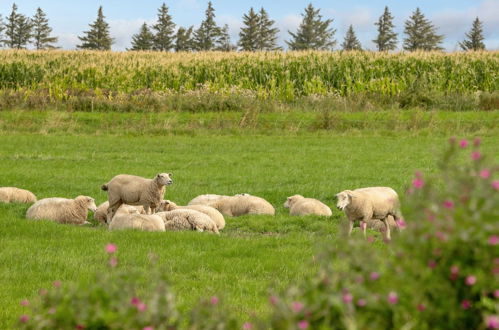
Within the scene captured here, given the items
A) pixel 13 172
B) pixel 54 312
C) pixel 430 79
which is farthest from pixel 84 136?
pixel 54 312

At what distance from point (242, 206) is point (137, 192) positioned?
6.84 feet

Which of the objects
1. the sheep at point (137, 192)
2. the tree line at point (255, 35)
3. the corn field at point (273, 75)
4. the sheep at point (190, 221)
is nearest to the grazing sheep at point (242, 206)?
the sheep at point (137, 192)

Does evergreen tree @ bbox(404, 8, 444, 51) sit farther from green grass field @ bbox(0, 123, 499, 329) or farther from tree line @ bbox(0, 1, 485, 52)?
green grass field @ bbox(0, 123, 499, 329)

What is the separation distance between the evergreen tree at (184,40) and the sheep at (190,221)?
79.0m

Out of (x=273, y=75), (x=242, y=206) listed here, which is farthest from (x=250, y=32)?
(x=242, y=206)

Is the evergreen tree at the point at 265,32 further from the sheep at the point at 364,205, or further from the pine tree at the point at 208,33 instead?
the sheep at the point at 364,205

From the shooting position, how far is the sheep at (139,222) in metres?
11.2

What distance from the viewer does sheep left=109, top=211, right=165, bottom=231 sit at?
11195 mm

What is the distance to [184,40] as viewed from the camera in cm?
8956

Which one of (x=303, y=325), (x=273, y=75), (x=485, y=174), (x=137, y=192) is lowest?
(x=137, y=192)

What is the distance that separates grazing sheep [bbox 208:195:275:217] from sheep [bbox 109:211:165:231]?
2.74 m

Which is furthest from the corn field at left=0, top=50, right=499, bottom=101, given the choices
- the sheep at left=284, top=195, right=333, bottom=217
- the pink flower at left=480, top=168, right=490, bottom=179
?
the pink flower at left=480, top=168, right=490, bottom=179

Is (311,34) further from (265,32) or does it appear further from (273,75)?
(273,75)

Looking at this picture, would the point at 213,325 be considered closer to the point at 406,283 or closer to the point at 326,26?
the point at 406,283
